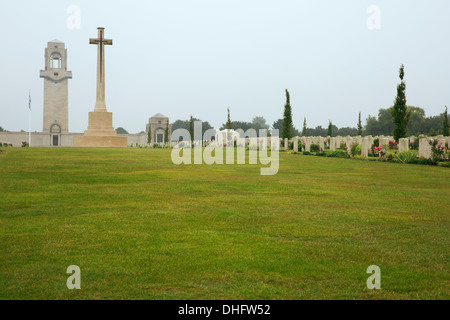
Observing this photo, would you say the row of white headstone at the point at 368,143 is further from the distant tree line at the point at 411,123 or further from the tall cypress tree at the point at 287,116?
the distant tree line at the point at 411,123

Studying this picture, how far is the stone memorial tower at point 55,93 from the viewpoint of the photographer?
6525cm

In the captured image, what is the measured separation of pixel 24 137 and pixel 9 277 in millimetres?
67324

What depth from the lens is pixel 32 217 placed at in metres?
5.23

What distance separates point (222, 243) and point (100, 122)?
3939cm

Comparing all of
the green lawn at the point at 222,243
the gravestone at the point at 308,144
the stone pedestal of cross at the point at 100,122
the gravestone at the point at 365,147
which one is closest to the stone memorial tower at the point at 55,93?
the stone pedestal of cross at the point at 100,122

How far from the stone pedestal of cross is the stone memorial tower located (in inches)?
1072

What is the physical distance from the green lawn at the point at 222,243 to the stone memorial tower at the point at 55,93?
204ft

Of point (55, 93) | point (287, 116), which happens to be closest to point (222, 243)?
point (287, 116)

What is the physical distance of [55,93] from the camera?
2601 inches

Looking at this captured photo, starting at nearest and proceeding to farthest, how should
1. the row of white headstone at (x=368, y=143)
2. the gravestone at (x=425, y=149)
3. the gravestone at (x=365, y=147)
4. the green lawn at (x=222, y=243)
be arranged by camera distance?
the green lawn at (x=222, y=243), the gravestone at (x=425, y=149), the row of white headstone at (x=368, y=143), the gravestone at (x=365, y=147)

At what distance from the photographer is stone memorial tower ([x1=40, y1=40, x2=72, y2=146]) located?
6525 cm

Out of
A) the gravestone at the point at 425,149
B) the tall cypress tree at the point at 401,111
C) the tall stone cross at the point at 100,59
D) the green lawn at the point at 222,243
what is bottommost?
the green lawn at the point at 222,243

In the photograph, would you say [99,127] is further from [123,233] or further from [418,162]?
[123,233]

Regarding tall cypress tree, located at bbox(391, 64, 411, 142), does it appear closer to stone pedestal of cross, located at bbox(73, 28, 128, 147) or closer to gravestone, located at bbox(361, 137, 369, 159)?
gravestone, located at bbox(361, 137, 369, 159)
